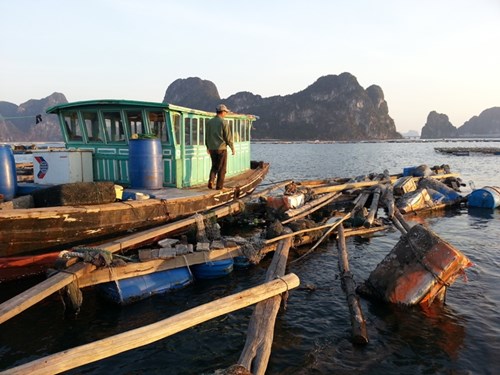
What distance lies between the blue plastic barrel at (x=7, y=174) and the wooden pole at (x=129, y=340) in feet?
23.1

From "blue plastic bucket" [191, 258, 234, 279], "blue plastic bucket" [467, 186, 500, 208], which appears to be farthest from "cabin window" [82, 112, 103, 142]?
"blue plastic bucket" [467, 186, 500, 208]

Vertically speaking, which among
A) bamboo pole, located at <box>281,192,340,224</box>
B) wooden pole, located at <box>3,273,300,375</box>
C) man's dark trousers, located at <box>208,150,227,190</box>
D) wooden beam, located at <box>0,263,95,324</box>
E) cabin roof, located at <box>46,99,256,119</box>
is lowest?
bamboo pole, located at <box>281,192,340,224</box>

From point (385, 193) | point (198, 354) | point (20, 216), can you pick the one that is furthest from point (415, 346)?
point (385, 193)

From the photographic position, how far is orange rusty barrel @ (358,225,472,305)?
23.6 ft

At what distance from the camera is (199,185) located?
13.7 metres

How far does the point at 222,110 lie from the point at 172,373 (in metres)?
9.16

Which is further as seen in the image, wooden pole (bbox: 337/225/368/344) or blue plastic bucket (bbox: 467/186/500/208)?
blue plastic bucket (bbox: 467/186/500/208)

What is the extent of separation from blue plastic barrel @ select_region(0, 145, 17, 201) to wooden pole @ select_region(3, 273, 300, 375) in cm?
705

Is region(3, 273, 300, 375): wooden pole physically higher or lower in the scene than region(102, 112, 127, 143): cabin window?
lower

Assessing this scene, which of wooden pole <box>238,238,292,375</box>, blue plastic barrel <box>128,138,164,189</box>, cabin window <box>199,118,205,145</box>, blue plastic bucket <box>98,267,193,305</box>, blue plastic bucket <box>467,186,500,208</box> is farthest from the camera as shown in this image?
blue plastic bucket <box>467,186,500,208</box>

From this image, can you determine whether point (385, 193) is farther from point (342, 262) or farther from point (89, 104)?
point (89, 104)

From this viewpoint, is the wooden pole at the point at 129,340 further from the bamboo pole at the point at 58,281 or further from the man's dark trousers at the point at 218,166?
the man's dark trousers at the point at 218,166

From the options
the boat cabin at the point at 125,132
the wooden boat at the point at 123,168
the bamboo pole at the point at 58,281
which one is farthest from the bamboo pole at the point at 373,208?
the bamboo pole at the point at 58,281

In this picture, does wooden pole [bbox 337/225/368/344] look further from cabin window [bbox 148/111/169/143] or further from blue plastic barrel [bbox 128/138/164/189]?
cabin window [bbox 148/111/169/143]
